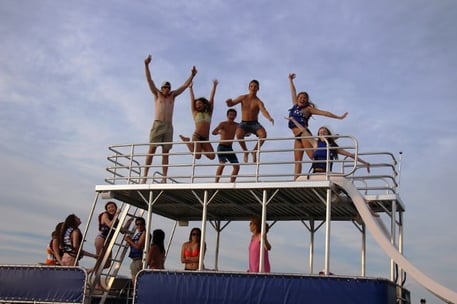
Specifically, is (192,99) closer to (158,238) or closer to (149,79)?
(149,79)

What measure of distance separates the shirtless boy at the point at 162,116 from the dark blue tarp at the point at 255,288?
3.15 m

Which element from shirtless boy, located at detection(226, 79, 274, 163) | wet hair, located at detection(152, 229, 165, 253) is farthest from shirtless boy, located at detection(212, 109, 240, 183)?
wet hair, located at detection(152, 229, 165, 253)

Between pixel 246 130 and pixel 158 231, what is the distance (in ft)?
10.9

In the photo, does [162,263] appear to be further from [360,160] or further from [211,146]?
[360,160]

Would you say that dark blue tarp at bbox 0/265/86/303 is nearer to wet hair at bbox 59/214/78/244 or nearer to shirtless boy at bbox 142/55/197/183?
wet hair at bbox 59/214/78/244

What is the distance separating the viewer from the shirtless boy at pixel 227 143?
14758mm

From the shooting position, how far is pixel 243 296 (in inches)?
496

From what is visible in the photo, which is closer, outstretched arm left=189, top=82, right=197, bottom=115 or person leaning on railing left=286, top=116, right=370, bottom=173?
person leaning on railing left=286, top=116, right=370, bottom=173

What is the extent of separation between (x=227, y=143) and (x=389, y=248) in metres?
4.87

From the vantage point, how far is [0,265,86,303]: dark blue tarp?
14008mm

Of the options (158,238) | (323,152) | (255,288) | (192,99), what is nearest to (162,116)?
(192,99)

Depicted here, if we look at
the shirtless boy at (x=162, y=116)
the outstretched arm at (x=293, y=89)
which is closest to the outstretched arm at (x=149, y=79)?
the shirtless boy at (x=162, y=116)

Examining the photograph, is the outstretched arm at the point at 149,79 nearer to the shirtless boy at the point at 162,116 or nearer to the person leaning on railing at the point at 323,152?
the shirtless boy at the point at 162,116

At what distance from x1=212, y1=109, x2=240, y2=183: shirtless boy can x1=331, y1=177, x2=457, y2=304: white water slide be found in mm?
2584
